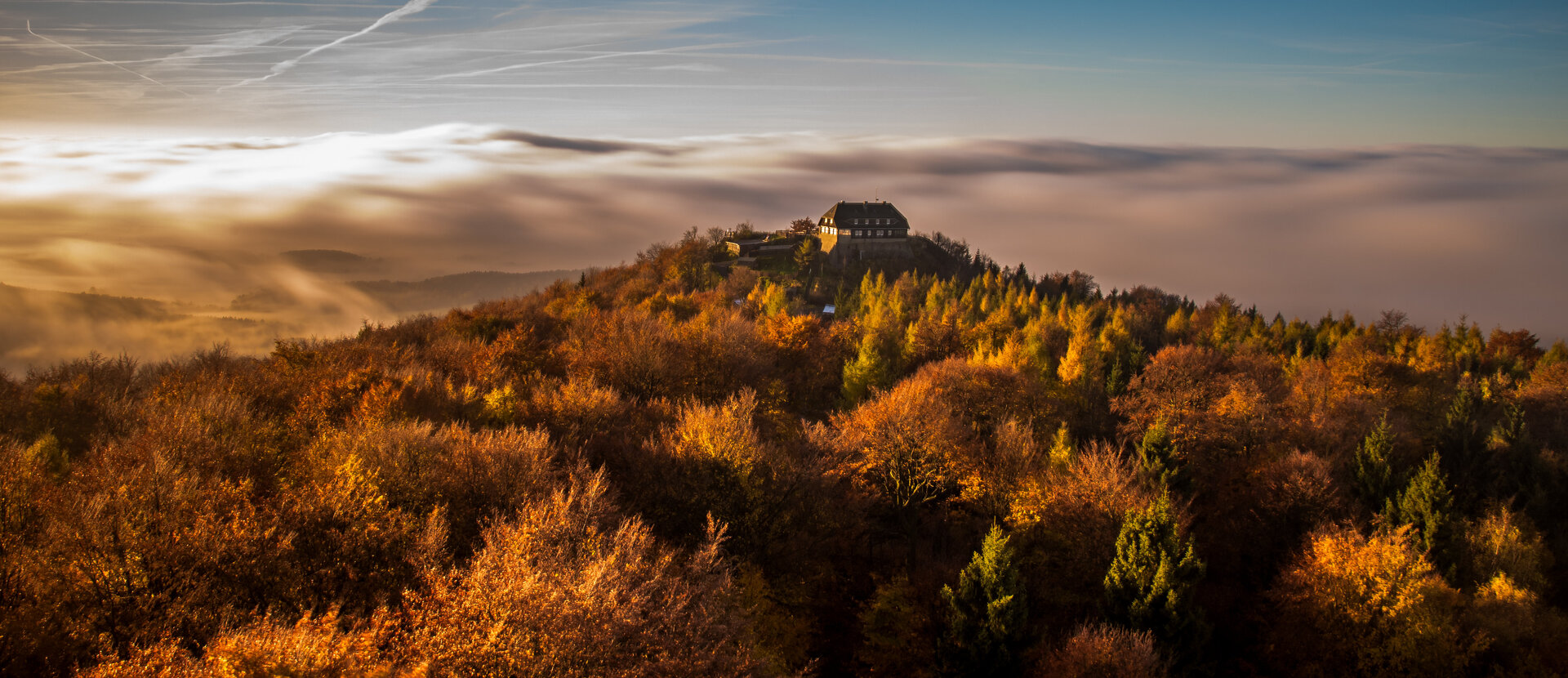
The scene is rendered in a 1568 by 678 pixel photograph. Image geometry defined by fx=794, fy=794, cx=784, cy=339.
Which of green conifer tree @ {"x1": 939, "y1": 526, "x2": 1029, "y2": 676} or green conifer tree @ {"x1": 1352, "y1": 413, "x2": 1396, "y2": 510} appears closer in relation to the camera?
green conifer tree @ {"x1": 939, "y1": 526, "x2": 1029, "y2": 676}

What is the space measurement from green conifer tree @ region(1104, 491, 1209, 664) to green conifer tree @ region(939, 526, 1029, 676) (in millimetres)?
5008

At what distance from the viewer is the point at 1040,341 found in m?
76.1

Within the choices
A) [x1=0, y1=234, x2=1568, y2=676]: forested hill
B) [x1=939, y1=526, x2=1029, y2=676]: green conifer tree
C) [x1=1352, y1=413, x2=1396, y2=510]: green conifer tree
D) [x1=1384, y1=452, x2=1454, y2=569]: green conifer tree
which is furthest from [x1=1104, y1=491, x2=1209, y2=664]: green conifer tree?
[x1=1352, y1=413, x2=1396, y2=510]: green conifer tree

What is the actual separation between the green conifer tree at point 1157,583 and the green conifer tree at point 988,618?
5008 millimetres

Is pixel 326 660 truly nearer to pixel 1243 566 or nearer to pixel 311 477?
pixel 311 477

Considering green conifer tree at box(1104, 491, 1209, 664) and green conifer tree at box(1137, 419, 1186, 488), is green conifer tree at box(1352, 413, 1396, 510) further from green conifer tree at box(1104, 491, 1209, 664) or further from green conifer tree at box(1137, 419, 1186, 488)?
green conifer tree at box(1104, 491, 1209, 664)

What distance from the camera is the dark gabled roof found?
131625 millimetres

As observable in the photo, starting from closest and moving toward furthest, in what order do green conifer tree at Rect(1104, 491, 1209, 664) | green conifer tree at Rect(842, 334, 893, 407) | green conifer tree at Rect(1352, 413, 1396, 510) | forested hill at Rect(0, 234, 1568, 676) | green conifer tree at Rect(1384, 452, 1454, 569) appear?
forested hill at Rect(0, 234, 1568, 676) → green conifer tree at Rect(1104, 491, 1209, 664) → green conifer tree at Rect(1384, 452, 1454, 569) → green conifer tree at Rect(1352, 413, 1396, 510) → green conifer tree at Rect(842, 334, 893, 407)

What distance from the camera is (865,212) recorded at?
134 meters

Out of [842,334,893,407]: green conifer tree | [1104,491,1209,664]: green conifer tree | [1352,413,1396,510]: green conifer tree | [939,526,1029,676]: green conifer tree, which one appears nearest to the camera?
[939,526,1029,676]: green conifer tree

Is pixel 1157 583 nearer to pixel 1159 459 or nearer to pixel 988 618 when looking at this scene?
pixel 988 618

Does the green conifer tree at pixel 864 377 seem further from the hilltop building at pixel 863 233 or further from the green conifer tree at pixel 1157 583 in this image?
the hilltop building at pixel 863 233

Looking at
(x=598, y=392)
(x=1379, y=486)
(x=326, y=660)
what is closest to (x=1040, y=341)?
(x=1379, y=486)

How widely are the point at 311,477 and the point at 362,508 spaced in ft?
23.2
